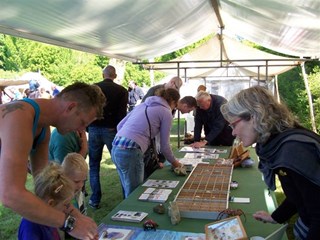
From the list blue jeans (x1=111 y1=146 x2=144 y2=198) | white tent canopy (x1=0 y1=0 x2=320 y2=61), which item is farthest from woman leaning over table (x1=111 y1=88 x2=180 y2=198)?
white tent canopy (x1=0 y1=0 x2=320 y2=61)

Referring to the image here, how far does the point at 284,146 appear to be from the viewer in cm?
121

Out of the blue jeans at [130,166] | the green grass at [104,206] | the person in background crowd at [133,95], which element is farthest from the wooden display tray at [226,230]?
the person in background crowd at [133,95]

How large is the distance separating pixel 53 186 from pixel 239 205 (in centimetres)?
118

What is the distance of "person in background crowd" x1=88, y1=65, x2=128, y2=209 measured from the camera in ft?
12.9

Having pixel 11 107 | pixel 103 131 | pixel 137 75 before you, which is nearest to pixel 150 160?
pixel 103 131

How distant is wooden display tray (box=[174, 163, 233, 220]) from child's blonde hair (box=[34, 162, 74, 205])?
2.23 feet

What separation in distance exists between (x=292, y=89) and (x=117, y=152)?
11147mm

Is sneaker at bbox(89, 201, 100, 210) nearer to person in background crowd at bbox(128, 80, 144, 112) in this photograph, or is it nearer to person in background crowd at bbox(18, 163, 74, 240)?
person in background crowd at bbox(18, 163, 74, 240)

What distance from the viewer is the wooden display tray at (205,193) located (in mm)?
1846

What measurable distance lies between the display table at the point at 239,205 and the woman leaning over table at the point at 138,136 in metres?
0.23

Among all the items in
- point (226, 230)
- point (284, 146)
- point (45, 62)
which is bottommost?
point (226, 230)

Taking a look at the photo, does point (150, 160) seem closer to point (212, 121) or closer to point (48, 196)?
point (212, 121)

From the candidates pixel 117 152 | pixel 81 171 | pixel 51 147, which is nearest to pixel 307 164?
pixel 81 171

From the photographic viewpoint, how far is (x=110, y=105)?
404 cm
